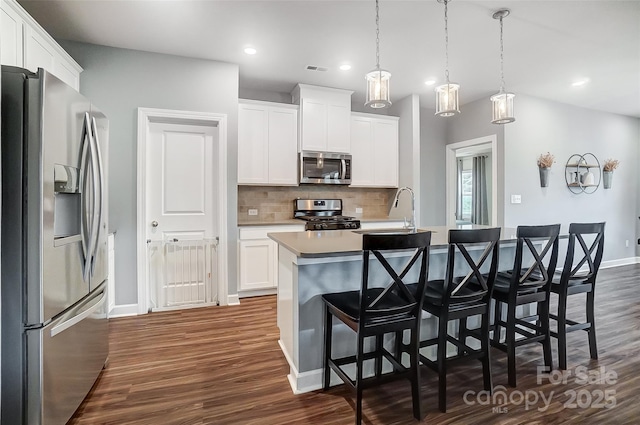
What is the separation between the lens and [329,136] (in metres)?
4.51

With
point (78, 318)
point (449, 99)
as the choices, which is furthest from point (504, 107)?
point (78, 318)

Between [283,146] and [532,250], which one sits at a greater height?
[283,146]

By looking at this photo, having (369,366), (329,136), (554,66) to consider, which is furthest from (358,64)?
(369,366)

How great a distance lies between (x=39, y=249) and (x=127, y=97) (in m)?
2.47

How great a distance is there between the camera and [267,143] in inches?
169

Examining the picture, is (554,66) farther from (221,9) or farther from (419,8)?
(221,9)

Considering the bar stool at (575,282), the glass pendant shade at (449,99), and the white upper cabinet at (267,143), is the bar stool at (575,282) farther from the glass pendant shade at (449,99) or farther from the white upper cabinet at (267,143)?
the white upper cabinet at (267,143)

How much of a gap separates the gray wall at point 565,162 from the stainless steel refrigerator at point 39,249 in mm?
5050

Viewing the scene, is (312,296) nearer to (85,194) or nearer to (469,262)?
(469,262)

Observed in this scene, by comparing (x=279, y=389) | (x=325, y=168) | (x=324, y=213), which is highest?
(x=325, y=168)

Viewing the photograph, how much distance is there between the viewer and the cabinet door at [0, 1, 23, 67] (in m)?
1.97

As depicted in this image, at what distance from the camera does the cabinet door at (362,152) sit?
4.80 m

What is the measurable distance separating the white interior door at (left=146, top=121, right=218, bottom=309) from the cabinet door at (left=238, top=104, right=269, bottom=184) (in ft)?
1.57

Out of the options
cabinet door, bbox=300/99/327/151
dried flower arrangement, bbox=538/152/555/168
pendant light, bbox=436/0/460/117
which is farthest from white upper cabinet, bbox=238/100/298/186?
dried flower arrangement, bbox=538/152/555/168
